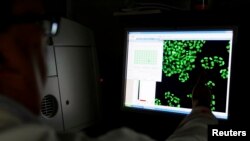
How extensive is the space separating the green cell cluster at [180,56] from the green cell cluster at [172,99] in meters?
0.06

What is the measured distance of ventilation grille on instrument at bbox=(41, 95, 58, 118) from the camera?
1.16 meters

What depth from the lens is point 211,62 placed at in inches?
46.1

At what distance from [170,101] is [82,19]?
520mm

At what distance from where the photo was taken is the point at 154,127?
1.30 m

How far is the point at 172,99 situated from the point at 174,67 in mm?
108

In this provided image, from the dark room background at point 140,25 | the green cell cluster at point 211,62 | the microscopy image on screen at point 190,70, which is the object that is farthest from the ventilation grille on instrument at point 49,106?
the green cell cluster at point 211,62

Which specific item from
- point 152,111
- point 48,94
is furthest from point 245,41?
point 48,94

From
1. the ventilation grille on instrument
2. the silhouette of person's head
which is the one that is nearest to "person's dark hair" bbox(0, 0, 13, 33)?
the silhouette of person's head

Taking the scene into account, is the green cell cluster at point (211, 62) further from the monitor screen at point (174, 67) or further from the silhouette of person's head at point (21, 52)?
the silhouette of person's head at point (21, 52)

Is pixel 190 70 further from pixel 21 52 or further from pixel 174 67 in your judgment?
pixel 21 52

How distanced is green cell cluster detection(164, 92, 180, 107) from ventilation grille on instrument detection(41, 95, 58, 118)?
0.37 m

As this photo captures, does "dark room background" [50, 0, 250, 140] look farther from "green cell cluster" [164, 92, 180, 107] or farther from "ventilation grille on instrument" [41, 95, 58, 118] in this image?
"ventilation grille on instrument" [41, 95, 58, 118]

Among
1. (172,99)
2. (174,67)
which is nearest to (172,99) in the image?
(172,99)

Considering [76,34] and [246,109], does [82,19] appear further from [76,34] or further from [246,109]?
[246,109]
